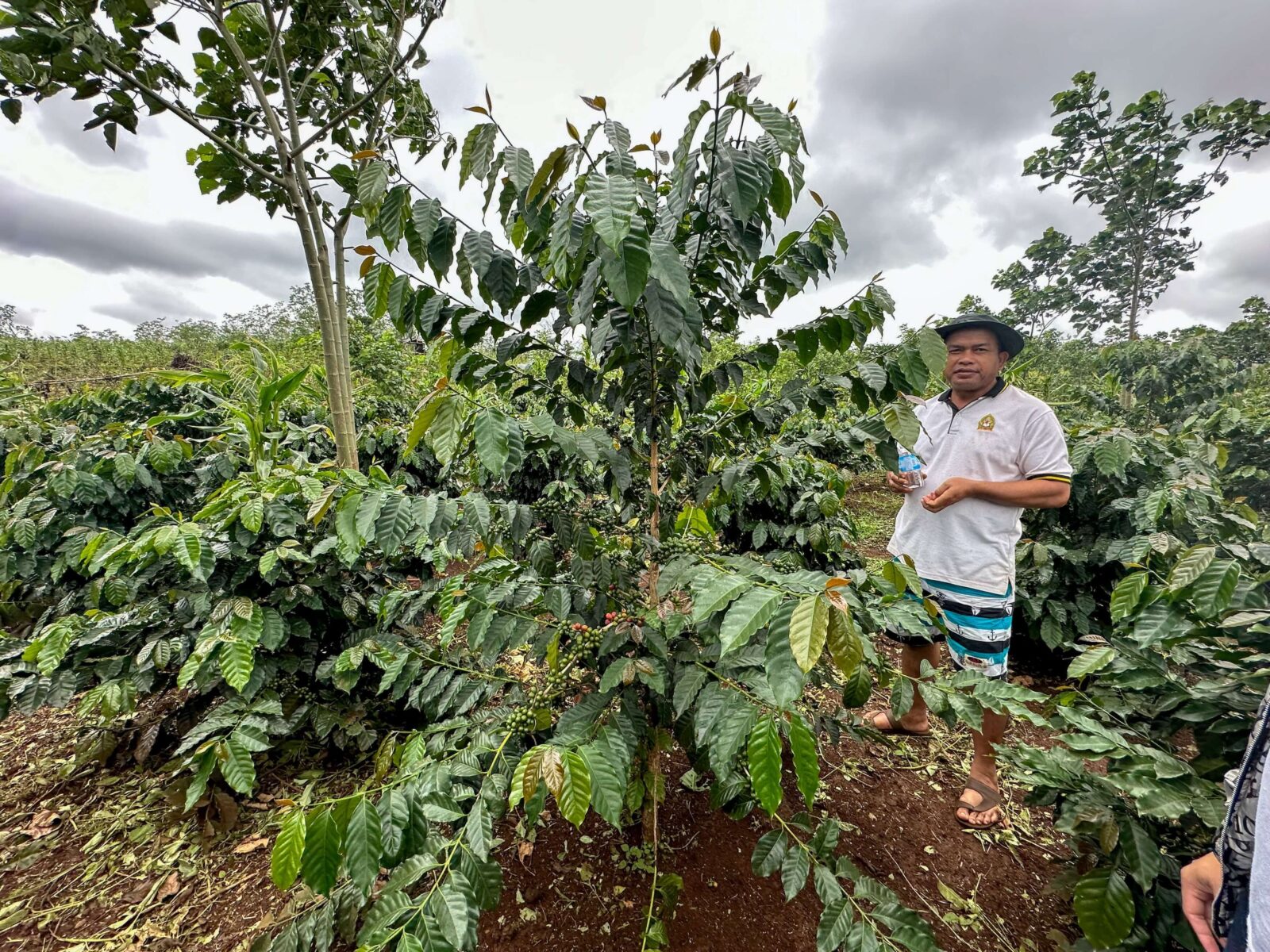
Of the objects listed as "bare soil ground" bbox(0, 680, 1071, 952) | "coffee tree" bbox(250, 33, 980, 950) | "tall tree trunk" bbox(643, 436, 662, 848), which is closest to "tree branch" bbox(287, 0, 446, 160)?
"coffee tree" bbox(250, 33, 980, 950)

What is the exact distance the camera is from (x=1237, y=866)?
29.1 inches

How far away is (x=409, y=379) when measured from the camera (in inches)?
307

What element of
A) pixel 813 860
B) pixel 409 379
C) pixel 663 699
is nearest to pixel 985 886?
pixel 813 860

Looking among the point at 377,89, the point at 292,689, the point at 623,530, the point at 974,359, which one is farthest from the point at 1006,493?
the point at 377,89

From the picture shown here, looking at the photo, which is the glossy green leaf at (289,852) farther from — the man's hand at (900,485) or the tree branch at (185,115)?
the tree branch at (185,115)

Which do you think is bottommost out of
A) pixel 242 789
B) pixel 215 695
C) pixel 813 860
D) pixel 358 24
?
pixel 215 695

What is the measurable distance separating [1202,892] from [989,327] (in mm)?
1601

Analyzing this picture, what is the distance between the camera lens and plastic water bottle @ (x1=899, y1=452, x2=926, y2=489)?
5.97 ft

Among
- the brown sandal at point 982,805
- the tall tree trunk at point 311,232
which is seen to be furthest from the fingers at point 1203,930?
the tall tree trunk at point 311,232

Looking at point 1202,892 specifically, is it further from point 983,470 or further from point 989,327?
point 989,327

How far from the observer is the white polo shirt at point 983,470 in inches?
67.1

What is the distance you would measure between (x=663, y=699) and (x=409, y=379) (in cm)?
779

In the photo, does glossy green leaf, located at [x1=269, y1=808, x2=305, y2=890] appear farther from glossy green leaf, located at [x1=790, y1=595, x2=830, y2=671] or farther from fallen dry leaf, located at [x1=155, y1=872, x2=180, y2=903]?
fallen dry leaf, located at [x1=155, y1=872, x2=180, y2=903]

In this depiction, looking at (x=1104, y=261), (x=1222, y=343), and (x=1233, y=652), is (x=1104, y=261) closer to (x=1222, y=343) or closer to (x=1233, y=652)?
(x=1222, y=343)
